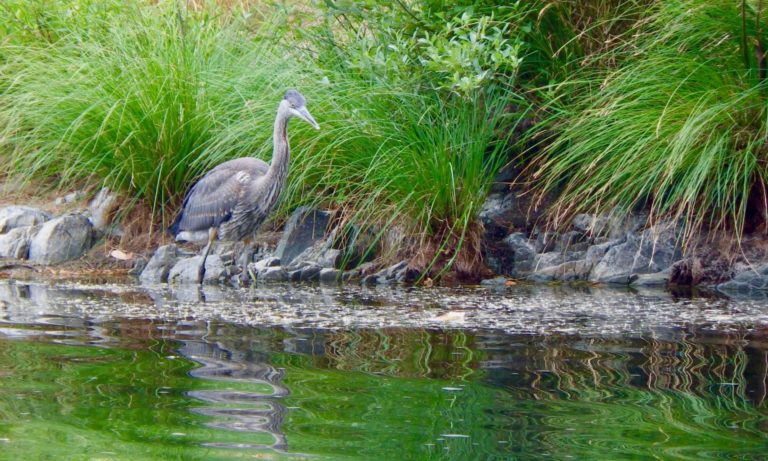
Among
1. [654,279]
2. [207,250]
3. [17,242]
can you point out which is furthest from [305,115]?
[17,242]

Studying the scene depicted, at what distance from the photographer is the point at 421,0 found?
8.13m

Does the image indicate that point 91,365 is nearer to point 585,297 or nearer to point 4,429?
point 4,429

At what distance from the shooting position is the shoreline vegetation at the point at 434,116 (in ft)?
24.0

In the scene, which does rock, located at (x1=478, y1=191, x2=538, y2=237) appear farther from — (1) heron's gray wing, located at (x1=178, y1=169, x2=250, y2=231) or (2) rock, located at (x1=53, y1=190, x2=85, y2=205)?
(2) rock, located at (x1=53, y1=190, x2=85, y2=205)

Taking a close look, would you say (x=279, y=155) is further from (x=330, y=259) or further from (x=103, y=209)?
(x=103, y=209)

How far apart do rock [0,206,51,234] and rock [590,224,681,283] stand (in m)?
4.31

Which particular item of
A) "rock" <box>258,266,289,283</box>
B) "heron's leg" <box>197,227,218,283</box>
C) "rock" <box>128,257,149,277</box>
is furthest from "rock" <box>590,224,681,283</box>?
"rock" <box>128,257,149,277</box>

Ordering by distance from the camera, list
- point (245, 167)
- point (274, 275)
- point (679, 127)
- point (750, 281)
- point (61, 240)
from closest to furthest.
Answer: point (750, 281), point (679, 127), point (274, 275), point (245, 167), point (61, 240)

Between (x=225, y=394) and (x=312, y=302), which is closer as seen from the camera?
(x=225, y=394)

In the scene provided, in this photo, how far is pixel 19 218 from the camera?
8.88m

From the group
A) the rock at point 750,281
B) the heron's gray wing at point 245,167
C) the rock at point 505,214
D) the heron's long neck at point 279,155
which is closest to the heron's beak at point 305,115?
the heron's long neck at point 279,155

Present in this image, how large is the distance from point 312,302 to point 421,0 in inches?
109

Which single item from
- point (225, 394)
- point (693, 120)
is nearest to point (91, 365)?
point (225, 394)

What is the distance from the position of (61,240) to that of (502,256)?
3292 mm
